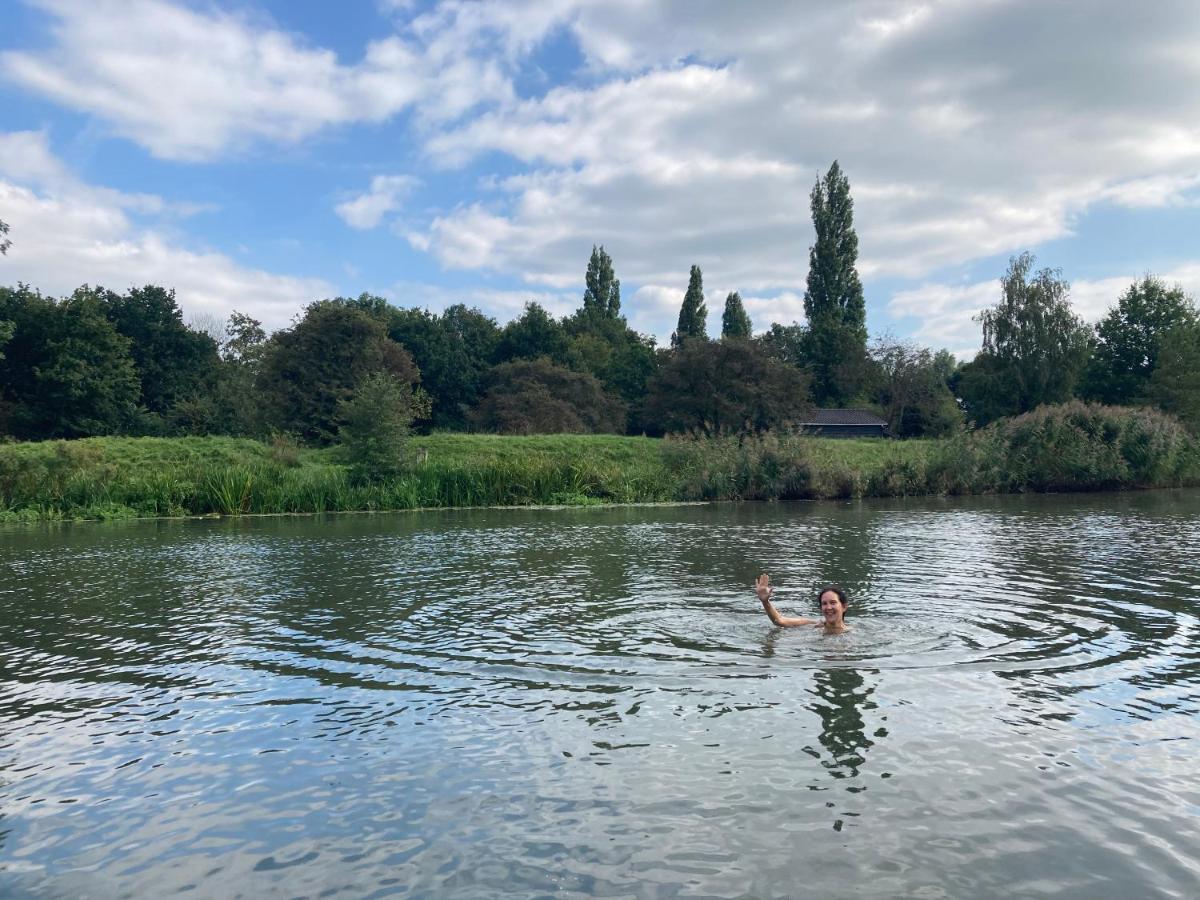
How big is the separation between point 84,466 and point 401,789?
3615 cm

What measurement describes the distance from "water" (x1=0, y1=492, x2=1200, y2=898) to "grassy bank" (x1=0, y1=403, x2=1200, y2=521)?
19.6 metres

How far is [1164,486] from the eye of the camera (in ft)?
150

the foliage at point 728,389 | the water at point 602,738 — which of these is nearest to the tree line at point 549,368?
the foliage at point 728,389

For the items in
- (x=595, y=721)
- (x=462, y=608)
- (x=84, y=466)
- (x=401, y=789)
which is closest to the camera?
(x=401, y=789)

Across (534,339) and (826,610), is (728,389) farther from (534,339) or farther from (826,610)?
(826,610)

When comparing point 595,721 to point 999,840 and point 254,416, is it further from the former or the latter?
point 254,416

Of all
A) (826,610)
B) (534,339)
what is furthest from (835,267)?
(826,610)

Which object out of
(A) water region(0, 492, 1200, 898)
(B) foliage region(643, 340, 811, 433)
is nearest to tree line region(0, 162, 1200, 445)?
(B) foliage region(643, 340, 811, 433)

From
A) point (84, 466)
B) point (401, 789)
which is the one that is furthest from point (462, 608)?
point (84, 466)

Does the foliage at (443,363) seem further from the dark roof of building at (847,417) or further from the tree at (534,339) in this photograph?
the dark roof of building at (847,417)

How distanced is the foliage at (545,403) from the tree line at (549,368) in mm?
155

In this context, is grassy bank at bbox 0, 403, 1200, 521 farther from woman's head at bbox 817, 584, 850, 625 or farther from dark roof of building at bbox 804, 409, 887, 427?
woman's head at bbox 817, 584, 850, 625

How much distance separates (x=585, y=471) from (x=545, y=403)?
81.1ft

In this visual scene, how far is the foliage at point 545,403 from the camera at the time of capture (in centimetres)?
6288
